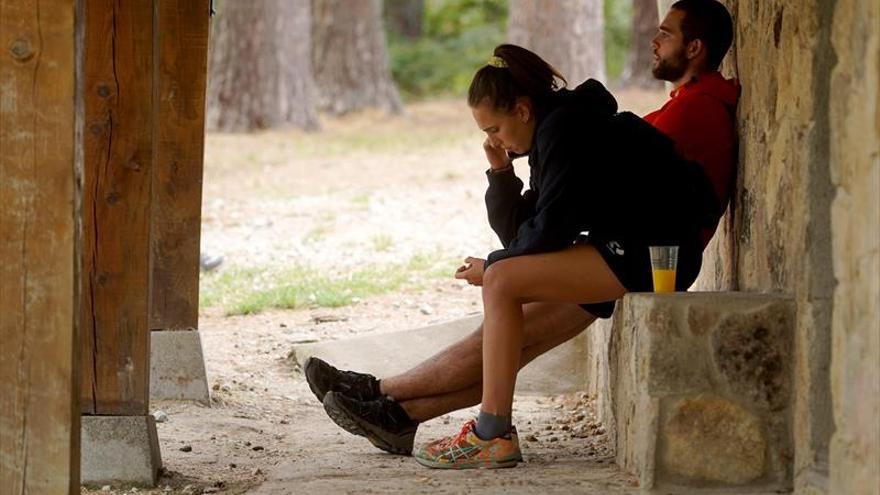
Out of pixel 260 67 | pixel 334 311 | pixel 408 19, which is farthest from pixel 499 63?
pixel 408 19

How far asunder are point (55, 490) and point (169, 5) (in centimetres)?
301

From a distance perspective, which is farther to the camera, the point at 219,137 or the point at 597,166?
the point at 219,137

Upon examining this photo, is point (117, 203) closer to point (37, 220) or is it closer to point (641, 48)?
point (37, 220)

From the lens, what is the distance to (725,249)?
17.0 feet

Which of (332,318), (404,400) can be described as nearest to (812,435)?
(404,400)

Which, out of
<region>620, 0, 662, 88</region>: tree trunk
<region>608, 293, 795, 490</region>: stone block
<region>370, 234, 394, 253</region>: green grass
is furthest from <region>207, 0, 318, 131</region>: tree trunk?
<region>608, 293, 795, 490</region>: stone block

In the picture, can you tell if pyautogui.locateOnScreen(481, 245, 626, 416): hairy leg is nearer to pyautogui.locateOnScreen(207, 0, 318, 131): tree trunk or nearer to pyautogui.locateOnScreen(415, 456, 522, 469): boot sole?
pyautogui.locateOnScreen(415, 456, 522, 469): boot sole

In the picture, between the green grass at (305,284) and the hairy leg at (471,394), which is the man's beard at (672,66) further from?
the green grass at (305,284)

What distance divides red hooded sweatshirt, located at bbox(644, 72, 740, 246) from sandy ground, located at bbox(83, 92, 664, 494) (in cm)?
107

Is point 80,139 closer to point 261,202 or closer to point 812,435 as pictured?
point 812,435

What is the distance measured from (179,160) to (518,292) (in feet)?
7.52

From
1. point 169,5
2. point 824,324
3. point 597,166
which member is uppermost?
point 169,5

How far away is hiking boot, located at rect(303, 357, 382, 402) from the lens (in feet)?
17.4

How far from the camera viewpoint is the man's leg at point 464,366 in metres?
5.10
